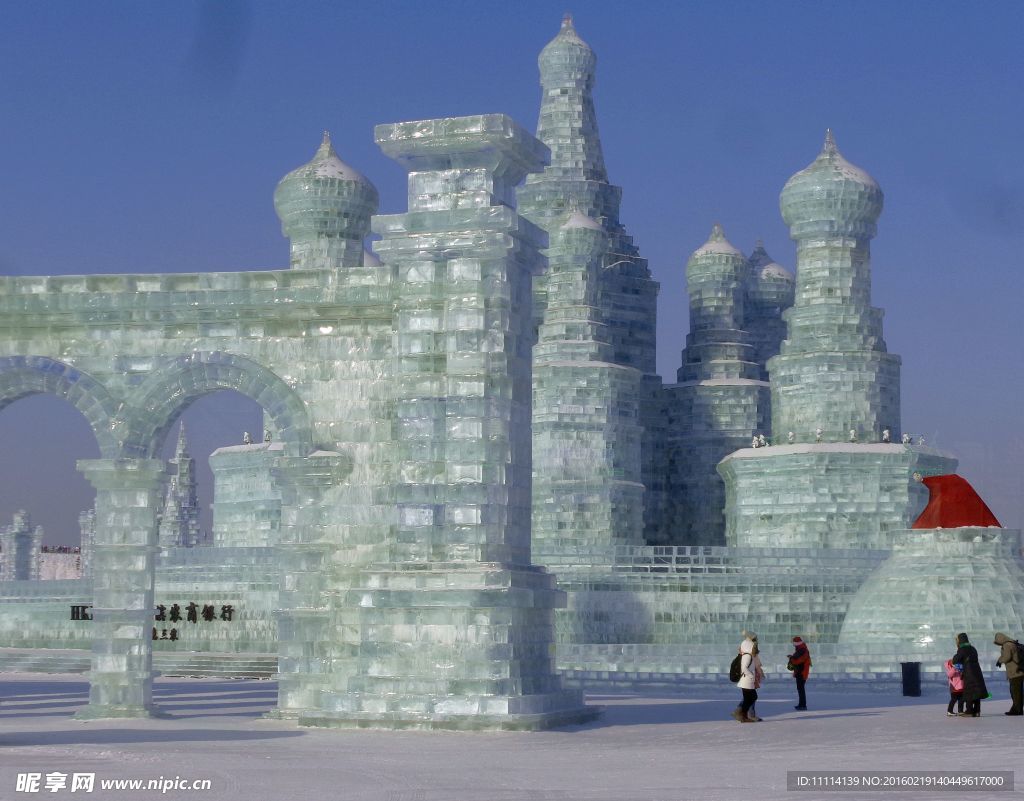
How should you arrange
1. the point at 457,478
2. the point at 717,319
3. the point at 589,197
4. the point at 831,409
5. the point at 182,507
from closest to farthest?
1. the point at 457,478
2. the point at 831,409
3. the point at 589,197
4. the point at 717,319
5. the point at 182,507

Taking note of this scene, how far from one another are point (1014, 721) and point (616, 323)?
33.2 meters

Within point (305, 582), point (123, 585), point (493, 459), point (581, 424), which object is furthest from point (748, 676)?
point (581, 424)

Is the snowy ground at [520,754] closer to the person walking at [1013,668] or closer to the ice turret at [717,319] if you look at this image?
the person walking at [1013,668]

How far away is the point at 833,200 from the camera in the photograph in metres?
50.9

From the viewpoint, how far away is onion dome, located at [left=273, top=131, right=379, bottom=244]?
52.9 m

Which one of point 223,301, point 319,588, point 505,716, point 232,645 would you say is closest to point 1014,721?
point 505,716

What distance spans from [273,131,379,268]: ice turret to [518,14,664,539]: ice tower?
5.63m

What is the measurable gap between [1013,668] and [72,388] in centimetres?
1387

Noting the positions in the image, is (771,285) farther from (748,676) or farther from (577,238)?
(748,676)

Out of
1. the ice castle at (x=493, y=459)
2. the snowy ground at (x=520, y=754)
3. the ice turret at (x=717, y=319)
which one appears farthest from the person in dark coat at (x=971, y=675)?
the ice turret at (x=717, y=319)

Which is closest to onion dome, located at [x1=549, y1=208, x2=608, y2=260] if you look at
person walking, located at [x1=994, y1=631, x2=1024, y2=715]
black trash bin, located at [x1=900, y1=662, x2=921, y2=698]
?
black trash bin, located at [x1=900, y1=662, x2=921, y2=698]

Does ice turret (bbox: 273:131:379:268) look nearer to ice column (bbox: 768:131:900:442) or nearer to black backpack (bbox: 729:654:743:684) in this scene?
ice column (bbox: 768:131:900:442)

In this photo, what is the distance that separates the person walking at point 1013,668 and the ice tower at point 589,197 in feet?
101

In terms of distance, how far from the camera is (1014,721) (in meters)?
22.8
